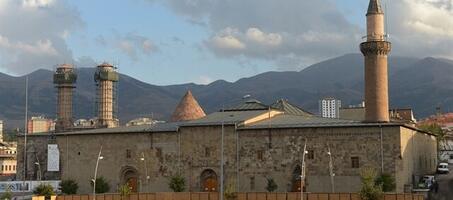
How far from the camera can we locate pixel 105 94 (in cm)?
9569

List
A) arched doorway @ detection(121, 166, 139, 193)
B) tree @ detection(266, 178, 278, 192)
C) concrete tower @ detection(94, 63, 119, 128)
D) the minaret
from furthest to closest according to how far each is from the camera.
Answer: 1. concrete tower @ detection(94, 63, 119, 128)
2. arched doorway @ detection(121, 166, 139, 193)
3. tree @ detection(266, 178, 278, 192)
4. the minaret

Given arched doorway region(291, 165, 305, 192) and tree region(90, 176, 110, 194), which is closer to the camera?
arched doorway region(291, 165, 305, 192)

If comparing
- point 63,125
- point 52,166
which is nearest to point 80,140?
point 52,166

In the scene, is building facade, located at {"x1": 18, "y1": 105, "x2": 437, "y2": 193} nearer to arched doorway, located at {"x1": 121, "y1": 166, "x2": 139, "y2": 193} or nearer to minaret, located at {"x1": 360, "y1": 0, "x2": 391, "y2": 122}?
arched doorway, located at {"x1": 121, "y1": 166, "x2": 139, "y2": 193}

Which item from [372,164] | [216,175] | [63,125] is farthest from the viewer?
[63,125]

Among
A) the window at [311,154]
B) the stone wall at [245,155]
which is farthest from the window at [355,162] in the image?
the window at [311,154]

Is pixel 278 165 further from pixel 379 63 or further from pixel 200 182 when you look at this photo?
pixel 379 63

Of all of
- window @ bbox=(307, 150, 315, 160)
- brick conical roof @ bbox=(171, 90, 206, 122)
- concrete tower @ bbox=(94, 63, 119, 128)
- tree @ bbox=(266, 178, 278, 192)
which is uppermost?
concrete tower @ bbox=(94, 63, 119, 128)

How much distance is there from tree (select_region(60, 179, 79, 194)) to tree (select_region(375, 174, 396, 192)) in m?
30.9

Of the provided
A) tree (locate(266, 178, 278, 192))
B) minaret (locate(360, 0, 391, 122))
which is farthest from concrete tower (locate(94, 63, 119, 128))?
minaret (locate(360, 0, 391, 122))

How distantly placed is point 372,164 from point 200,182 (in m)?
16.3

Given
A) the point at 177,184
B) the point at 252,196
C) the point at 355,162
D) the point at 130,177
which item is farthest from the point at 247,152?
the point at 130,177

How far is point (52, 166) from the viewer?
67.4 m

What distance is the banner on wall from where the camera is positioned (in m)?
66.8
